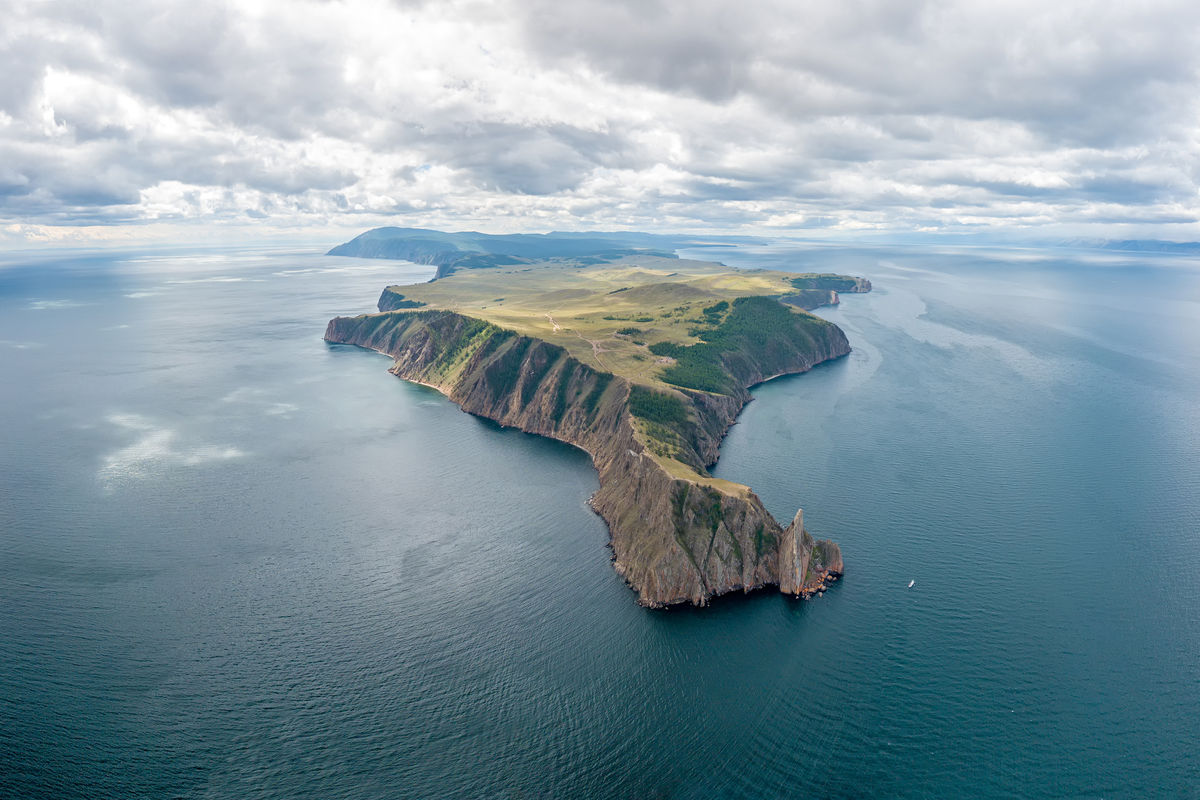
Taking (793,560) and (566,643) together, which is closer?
(566,643)

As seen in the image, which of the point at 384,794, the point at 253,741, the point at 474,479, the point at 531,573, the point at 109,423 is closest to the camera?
the point at 384,794

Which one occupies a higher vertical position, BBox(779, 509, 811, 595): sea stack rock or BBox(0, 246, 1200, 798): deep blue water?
BBox(779, 509, 811, 595): sea stack rock

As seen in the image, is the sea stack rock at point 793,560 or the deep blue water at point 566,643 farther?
the sea stack rock at point 793,560

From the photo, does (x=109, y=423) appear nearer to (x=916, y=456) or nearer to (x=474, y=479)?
(x=474, y=479)

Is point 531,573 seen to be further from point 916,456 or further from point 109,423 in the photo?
point 109,423

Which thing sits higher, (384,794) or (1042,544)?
(1042,544)

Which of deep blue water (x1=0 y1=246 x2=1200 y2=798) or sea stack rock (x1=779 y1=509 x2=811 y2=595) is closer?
deep blue water (x1=0 y1=246 x2=1200 y2=798)

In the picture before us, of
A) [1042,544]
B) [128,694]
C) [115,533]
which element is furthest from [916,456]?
[115,533]

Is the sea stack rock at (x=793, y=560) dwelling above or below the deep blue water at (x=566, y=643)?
above

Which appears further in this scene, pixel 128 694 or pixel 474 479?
pixel 474 479

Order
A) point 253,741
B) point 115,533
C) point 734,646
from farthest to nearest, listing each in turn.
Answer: point 115,533 → point 734,646 → point 253,741

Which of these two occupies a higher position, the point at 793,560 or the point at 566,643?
the point at 793,560
